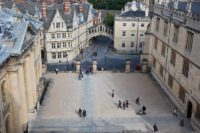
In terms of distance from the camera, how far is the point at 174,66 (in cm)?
4075

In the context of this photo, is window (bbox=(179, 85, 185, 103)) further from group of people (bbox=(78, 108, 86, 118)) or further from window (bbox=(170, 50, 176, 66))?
group of people (bbox=(78, 108, 86, 118))

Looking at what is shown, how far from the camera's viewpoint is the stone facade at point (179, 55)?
33594 mm

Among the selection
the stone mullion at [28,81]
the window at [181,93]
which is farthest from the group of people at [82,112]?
the window at [181,93]

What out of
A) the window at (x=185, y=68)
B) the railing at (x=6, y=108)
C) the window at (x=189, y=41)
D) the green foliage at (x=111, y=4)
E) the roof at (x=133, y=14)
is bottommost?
the railing at (x=6, y=108)

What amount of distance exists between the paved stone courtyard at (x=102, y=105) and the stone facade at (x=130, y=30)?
64.4 ft

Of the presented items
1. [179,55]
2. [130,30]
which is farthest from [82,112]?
[130,30]

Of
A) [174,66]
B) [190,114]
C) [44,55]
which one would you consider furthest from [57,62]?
[190,114]

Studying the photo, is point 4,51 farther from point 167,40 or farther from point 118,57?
point 118,57

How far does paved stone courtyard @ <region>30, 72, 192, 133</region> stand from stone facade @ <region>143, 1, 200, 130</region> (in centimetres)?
177

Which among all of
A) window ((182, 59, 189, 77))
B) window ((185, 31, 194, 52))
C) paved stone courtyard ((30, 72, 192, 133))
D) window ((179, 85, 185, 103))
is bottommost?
paved stone courtyard ((30, 72, 192, 133))

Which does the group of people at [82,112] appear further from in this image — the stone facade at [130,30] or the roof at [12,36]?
the stone facade at [130,30]

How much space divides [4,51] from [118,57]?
1727 inches

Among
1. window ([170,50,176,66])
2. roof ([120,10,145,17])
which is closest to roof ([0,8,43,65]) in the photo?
window ([170,50,176,66])

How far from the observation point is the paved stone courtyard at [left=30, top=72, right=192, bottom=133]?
33656 mm
